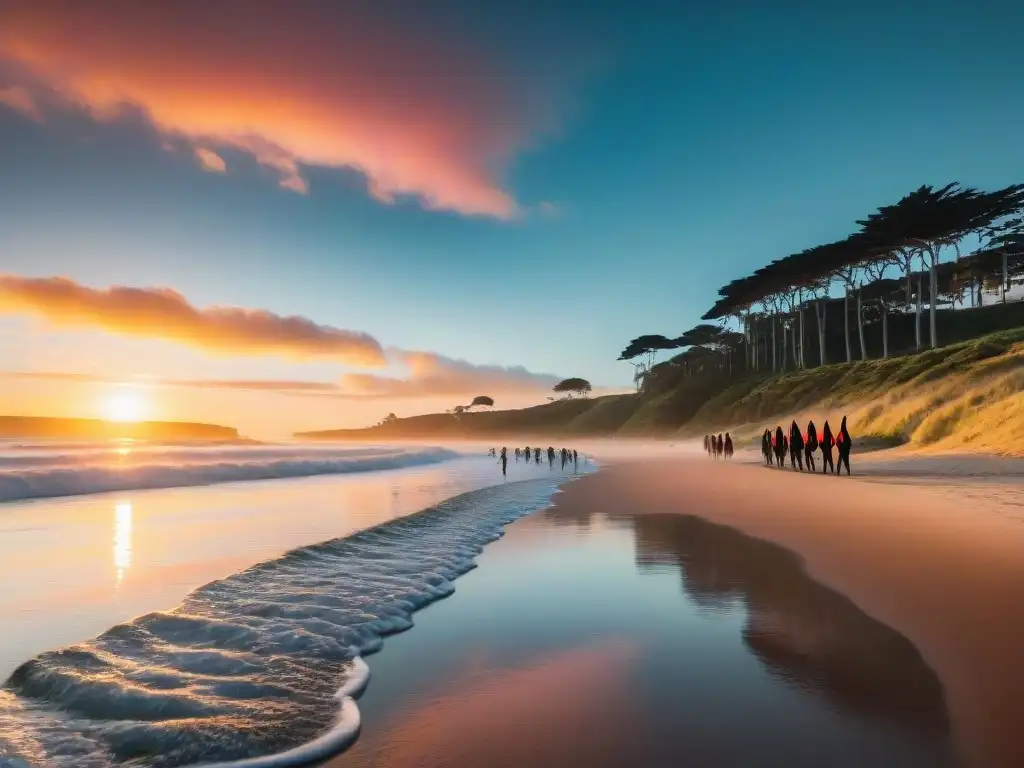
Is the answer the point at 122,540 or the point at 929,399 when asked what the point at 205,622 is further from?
the point at 929,399

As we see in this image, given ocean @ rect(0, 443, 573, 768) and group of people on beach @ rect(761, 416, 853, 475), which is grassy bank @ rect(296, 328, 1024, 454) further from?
ocean @ rect(0, 443, 573, 768)

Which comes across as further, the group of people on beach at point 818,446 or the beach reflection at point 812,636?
the group of people on beach at point 818,446

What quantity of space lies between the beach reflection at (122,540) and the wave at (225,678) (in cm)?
270

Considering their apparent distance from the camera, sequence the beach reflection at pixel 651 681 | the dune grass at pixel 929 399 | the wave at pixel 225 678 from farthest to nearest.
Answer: the dune grass at pixel 929 399 < the wave at pixel 225 678 < the beach reflection at pixel 651 681

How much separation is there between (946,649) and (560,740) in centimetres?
404

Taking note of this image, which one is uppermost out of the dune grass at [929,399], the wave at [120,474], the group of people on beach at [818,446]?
the dune grass at [929,399]

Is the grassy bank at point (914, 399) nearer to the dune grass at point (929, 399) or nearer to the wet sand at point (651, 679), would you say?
the dune grass at point (929, 399)

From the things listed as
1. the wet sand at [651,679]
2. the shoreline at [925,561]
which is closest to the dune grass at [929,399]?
the shoreline at [925,561]

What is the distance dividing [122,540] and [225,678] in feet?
33.0

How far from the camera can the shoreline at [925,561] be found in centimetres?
489

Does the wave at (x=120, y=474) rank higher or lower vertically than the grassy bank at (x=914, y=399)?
lower

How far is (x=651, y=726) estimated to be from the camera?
445 centimetres

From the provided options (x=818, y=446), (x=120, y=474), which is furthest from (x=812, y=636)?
(x=120, y=474)

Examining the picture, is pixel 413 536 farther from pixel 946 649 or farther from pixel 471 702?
pixel 946 649
